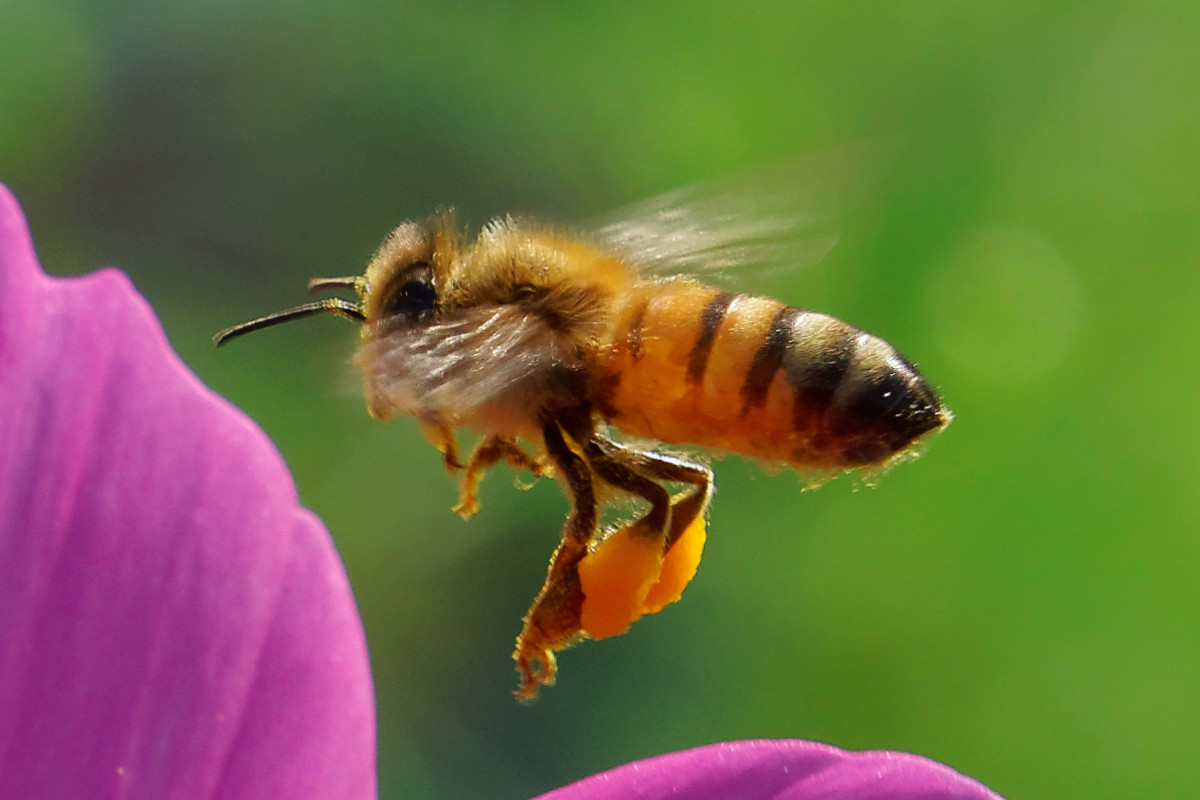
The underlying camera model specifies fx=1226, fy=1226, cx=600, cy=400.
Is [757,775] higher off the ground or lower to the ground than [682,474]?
lower

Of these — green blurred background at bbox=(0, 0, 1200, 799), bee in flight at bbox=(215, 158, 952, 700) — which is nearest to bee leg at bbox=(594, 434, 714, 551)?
bee in flight at bbox=(215, 158, 952, 700)

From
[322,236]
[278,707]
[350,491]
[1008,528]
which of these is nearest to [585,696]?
[350,491]

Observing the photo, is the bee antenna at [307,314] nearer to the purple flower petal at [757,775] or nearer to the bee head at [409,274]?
the bee head at [409,274]

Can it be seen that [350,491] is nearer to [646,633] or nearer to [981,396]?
[646,633]

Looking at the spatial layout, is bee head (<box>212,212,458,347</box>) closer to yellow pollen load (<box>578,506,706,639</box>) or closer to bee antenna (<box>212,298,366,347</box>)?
bee antenna (<box>212,298,366,347</box>)

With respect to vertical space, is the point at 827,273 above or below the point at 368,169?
below

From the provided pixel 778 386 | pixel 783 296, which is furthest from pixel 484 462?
pixel 783 296

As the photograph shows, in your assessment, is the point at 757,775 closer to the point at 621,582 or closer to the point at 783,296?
the point at 621,582
